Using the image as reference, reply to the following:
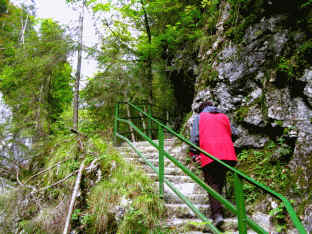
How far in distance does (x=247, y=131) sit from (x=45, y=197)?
12.5 feet

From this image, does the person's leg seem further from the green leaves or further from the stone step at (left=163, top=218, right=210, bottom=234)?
the green leaves

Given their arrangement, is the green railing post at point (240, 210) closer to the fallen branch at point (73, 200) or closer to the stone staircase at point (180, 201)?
the stone staircase at point (180, 201)

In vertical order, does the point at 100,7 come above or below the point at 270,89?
above

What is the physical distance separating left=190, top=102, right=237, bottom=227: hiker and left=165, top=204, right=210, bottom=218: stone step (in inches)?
11.3

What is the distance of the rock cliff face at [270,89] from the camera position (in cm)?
354

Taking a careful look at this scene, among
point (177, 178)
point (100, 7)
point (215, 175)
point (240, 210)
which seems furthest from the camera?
point (100, 7)

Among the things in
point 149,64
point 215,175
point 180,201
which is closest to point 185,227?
point 180,201

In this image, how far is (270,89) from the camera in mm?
4324

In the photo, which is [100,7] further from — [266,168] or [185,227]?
[185,227]

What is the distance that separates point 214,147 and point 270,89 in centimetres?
218

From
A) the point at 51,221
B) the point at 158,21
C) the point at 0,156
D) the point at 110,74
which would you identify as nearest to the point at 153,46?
the point at 158,21

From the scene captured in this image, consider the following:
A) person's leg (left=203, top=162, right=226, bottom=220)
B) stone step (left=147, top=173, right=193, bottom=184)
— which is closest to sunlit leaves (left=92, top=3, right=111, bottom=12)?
stone step (left=147, top=173, right=193, bottom=184)

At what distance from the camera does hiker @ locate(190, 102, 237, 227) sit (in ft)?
9.38

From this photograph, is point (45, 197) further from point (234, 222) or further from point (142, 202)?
point (234, 222)
